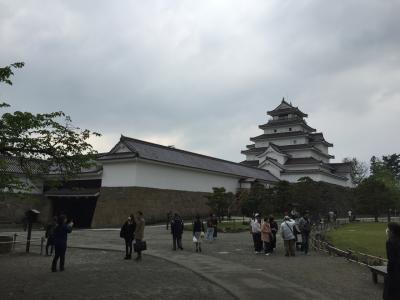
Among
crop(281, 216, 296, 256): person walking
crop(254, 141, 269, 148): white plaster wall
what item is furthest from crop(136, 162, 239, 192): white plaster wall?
crop(281, 216, 296, 256): person walking

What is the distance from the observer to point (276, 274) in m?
11.6

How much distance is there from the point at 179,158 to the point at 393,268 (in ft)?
122

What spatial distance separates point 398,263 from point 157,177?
109 feet

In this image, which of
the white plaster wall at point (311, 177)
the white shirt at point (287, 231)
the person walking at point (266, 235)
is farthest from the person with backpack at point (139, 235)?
the white plaster wall at point (311, 177)

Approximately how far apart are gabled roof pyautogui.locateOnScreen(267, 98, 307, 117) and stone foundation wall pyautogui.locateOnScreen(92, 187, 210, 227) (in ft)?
117

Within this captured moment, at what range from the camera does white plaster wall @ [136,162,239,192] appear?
36938 millimetres

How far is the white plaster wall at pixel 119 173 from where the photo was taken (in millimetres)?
36344

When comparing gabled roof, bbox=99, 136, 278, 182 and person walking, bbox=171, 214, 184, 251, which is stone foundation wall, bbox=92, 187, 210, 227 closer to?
gabled roof, bbox=99, 136, 278, 182

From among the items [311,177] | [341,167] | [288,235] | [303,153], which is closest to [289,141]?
[303,153]

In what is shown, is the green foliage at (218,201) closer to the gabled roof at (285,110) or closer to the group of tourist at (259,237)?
the group of tourist at (259,237)

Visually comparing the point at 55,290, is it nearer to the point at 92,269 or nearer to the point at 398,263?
the point at 92,269

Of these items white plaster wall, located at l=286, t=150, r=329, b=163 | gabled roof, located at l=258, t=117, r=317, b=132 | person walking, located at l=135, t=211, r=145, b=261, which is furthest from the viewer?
gabled roof, located at l=258, t=117, r=317, b=132

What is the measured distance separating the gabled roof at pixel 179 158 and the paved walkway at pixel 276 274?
2045 centimetres

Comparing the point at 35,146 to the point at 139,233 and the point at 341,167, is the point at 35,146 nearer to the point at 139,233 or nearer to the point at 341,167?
the point at 139,233
